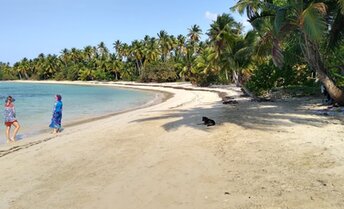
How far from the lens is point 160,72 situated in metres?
82.0

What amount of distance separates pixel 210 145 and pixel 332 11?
899 centimetres

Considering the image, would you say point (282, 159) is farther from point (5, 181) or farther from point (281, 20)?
point (281, 20)

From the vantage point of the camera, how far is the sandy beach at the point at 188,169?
6258mm

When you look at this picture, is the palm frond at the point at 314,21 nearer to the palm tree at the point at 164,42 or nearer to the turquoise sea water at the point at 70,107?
the turquoise sea water at the point at 70,107

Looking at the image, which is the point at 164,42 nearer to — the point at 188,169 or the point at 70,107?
the point at 70,107

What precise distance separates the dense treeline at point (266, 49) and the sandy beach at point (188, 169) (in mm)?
3631

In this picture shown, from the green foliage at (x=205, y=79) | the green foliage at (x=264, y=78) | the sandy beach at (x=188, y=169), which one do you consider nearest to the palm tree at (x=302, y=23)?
the sandy beach at (x=188, y=169)

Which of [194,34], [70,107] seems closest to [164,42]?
[194,34]

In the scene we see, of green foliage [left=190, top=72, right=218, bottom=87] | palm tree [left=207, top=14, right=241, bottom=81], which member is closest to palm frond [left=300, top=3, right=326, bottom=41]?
palm tree [left=207, top=14, right=241, bottom=81]

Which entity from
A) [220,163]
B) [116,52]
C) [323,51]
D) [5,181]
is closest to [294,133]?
[220,163]

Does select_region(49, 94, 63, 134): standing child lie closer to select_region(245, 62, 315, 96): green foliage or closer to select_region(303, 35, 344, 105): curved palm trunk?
select_region(303, 35, 344, 105): curved palm trunk

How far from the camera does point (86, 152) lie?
10.8m

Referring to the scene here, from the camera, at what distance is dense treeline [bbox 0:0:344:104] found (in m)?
14.4

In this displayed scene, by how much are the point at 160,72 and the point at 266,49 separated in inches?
2587
